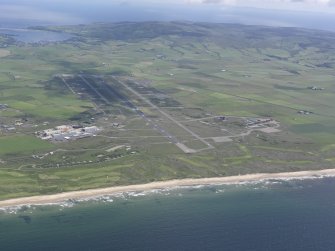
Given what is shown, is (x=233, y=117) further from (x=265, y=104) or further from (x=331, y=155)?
(x=331, y=155)

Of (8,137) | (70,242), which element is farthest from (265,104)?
(70,242)

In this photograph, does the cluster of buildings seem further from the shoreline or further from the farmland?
the shoreline

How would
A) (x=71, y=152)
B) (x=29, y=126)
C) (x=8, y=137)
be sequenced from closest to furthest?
1. (x=71, y=152)
2. (x=8, y=137)
3. (x=29, y=126)

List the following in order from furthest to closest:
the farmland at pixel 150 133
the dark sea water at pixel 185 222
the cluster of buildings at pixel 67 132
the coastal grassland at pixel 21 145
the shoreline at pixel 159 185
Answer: the cluster of buildings at pixel 67 132 → the coastal grassland at pixel 21 145 → the farmland at pixel 150 133 → the shoreline at pixel 159 185 → the dark sea water at pixel 185 222

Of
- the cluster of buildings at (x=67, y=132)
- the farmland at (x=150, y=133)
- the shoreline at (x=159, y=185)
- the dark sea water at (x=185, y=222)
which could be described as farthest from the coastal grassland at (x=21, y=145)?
the dark sea water at (x=185, y=222)

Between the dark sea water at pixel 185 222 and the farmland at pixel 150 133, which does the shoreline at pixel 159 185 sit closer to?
the farmland at pixel 150 133

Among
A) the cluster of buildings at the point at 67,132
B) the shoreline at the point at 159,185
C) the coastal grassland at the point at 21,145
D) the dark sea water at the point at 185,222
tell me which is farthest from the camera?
the cluster of buildings at the point at 67,132

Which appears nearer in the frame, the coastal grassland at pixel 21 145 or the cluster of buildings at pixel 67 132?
the coastal grassland at pixel 21 145
